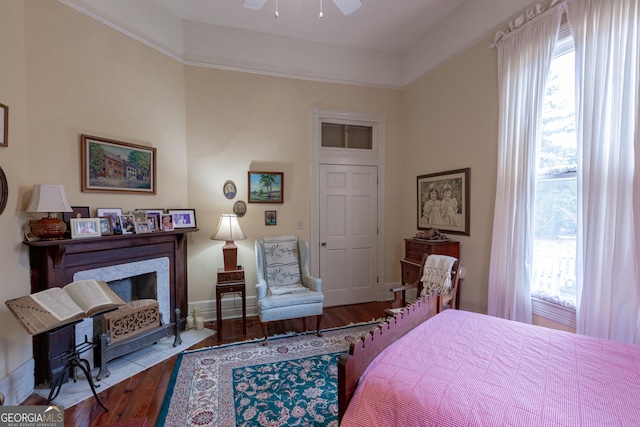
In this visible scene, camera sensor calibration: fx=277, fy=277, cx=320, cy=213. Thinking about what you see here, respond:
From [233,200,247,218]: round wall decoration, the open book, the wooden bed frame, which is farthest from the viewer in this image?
[233,200,247,218]: round wall decoration

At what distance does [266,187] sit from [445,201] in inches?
92.7

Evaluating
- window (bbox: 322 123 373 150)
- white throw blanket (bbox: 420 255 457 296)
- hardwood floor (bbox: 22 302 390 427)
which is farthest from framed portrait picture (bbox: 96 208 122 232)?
white throw blanket (bbox: 420 255 457 296)

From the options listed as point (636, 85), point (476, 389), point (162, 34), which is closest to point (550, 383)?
point (476, 389)

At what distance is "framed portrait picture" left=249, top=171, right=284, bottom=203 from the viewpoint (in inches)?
147

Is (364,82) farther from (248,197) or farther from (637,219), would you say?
(637,219)

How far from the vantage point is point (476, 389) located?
116 centimetres

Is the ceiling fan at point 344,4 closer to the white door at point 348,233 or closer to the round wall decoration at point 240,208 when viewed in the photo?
the white door at point 348,233

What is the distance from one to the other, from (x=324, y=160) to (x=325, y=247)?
1278 millimetres

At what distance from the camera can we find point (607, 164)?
196cm

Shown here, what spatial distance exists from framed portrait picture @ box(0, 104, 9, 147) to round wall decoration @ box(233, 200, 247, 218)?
6.81 feet

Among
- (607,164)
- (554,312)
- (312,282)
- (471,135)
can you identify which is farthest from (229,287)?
(607,164)

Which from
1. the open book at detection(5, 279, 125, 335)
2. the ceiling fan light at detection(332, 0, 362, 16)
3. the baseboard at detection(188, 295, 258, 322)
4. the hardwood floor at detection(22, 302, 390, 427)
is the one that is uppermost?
the ceiling fan light at detection(332, 0, 362, 16)

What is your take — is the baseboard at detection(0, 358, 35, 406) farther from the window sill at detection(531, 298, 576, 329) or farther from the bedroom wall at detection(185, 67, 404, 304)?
the window sill at detection(531, 298, 576, 329)

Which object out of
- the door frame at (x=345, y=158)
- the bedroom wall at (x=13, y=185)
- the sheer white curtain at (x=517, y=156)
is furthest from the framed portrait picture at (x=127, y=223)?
the sheer white curtain at (x=517, y=156)
